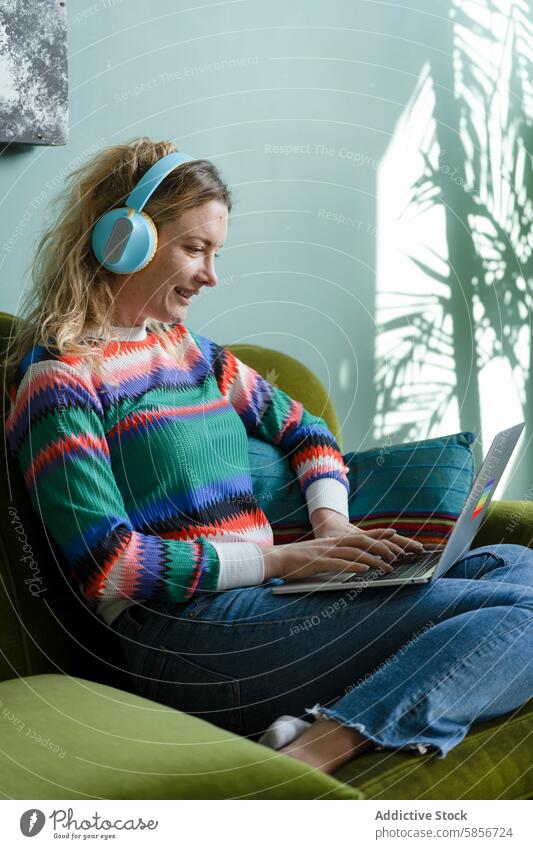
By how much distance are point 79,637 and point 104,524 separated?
0.65ft

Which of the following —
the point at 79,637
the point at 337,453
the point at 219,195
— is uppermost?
the point at 219,195

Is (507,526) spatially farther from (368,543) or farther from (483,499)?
(368,543)

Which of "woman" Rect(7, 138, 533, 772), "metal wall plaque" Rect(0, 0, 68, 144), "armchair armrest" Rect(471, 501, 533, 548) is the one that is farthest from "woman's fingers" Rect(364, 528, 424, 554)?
"metal wall plaque" Rect(0, 0, 68, 144)

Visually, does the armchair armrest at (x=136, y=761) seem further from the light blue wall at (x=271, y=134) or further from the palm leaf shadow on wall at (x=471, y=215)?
the palm leaf shadow on wall at (x=471, y=215)

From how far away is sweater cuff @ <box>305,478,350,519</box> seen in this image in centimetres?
160

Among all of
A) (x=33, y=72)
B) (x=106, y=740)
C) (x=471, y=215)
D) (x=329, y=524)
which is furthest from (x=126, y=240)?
(x=471, y=215)

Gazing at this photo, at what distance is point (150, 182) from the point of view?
4.70ft

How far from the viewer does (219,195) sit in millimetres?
1503

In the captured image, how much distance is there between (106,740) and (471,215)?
1886mm

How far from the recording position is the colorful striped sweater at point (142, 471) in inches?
50.0

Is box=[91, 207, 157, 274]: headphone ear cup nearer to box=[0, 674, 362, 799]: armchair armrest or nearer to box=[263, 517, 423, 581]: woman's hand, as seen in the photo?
box=[263, 517, 423, 581]: woman's hand

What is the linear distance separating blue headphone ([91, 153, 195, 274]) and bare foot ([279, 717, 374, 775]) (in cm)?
68
